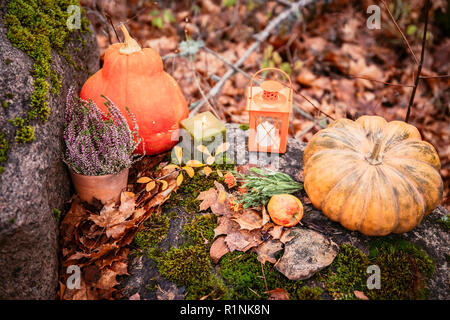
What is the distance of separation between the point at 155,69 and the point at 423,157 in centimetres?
230

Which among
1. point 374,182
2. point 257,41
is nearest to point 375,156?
point 374,182

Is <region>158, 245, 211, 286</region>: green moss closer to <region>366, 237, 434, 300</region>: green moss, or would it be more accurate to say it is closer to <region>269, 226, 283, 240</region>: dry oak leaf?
<region>269, 226, 283, 240</region>: dry oak leaf

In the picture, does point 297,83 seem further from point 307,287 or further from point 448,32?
point 307,287

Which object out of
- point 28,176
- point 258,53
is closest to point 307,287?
point 28,176

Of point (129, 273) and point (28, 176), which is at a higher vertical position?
point (28, 176)

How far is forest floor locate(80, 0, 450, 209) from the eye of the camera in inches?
181

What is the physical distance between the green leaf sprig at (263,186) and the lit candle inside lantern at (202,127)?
0.45 m

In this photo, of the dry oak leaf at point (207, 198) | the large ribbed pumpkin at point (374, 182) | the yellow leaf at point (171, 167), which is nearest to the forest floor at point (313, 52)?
the yellow leaf at point (171, 167)

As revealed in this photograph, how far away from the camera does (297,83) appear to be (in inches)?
199

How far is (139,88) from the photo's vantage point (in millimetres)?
2861

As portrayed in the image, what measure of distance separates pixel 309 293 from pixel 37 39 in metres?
2.81

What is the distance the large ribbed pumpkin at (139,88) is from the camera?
2812 millimetres

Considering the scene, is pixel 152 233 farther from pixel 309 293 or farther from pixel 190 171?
pixel 309 293

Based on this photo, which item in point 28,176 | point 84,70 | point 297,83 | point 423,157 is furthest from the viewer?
point 297,83
